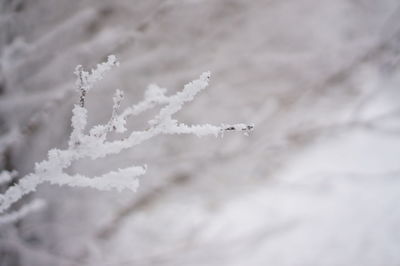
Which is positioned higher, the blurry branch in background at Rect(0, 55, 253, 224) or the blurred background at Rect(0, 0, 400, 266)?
the blurred background at Rect(0, 0, 400, 266)

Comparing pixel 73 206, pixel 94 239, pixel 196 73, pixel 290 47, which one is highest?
pixel 290 47

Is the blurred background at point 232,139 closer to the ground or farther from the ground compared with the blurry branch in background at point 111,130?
farther from the ground

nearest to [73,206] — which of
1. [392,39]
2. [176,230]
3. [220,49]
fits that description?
[176,230]

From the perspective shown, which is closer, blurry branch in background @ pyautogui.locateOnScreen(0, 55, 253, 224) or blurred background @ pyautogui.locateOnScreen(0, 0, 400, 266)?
blurry branch in background @ pyautogui.locateOnScreen(0, 55, 253, 224)

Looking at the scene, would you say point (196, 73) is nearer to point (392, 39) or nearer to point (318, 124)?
point (318, 124)

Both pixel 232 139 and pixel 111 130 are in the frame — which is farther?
pixel 232 139
